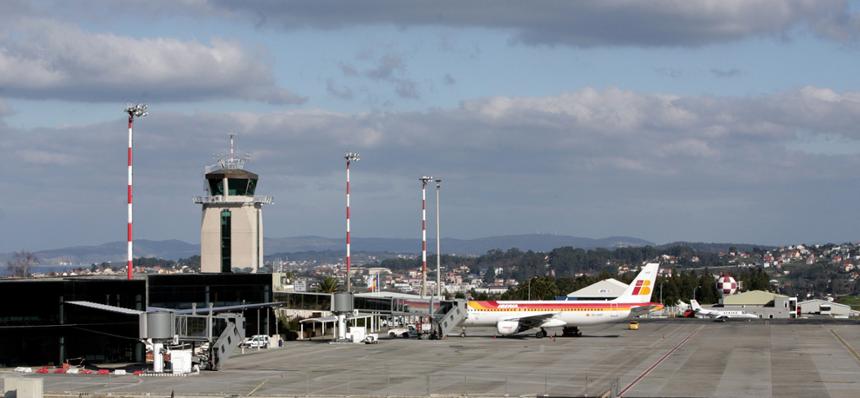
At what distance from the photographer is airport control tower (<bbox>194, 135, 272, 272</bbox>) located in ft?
431

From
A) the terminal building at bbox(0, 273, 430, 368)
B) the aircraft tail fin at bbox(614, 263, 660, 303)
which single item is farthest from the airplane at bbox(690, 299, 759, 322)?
the terminal building at bbox(0, 273, 430, 368)

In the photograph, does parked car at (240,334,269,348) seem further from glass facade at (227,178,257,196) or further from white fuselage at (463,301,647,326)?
glass facade at (227,178,257,196)

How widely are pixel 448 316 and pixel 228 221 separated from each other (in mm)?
32485

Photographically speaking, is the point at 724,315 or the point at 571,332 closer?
the point at 571,332

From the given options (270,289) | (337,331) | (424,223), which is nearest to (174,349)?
(270,289)

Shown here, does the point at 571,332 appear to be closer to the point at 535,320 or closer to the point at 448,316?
the point at 535,320

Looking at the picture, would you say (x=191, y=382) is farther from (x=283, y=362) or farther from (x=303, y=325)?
(x=303, y=325)

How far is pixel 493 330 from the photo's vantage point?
438 ft

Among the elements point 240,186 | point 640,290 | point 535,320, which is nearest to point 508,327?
point 535,320

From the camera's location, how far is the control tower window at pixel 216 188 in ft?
431

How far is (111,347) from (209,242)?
167 feet

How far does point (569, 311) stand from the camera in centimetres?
11456

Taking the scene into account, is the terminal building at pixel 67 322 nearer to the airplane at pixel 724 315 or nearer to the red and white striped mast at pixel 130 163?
the red and white striped mast at pixel 130 163

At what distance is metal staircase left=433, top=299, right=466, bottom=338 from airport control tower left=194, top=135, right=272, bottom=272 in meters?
27.3
